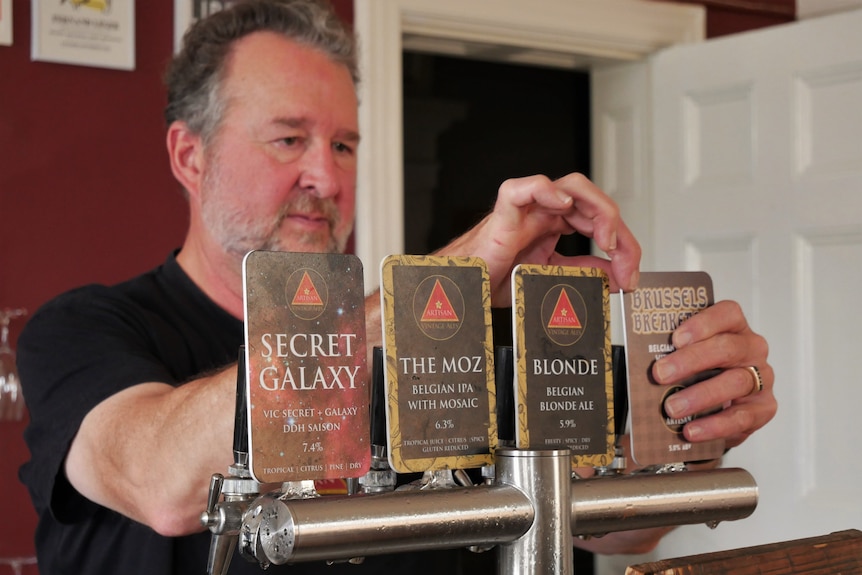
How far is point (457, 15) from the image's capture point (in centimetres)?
285

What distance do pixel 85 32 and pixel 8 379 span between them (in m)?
0.76

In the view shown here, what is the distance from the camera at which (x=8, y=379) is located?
7.22 feet

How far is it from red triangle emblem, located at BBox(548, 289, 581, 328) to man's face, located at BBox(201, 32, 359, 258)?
77 cm

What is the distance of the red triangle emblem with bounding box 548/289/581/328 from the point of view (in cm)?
68

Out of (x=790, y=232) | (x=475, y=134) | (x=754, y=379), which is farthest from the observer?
(x=475, y=134)

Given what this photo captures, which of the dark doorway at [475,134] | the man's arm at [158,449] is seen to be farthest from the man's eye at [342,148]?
the dark doorway at [475,134]

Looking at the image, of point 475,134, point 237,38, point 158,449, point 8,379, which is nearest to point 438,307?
point 158,449

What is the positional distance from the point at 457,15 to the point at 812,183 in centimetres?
100

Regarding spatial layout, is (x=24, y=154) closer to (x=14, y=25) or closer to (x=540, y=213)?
(x=14, y=25)

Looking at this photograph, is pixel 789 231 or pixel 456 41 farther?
pixel 456 41

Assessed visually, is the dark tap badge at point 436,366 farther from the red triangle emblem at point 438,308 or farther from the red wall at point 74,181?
the red wall at point 74,181

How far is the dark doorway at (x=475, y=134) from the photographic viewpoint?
3736 mm

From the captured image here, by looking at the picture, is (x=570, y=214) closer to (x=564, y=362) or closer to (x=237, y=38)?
(x=564, y=362)

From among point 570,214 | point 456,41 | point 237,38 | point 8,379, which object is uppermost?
point 456,41
